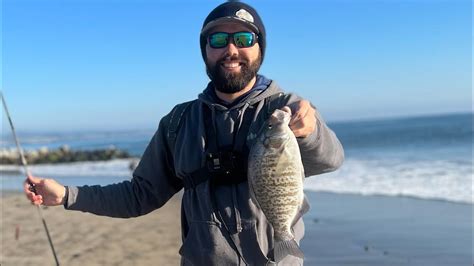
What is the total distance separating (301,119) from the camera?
250 centimetres

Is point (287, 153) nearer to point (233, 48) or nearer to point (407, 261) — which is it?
point (233, 48)

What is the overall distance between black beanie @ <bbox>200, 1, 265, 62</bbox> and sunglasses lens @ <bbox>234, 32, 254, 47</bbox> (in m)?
0.05

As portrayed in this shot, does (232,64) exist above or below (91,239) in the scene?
above

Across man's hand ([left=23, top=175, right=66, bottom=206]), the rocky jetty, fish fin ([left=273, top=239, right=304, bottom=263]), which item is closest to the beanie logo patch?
fish fin ([left=273, top=239, right=304, bottom=263])

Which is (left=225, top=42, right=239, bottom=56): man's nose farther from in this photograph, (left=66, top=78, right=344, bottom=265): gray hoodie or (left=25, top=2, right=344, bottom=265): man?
(left=66, top=78, right=344, bottom=265): gray hoodie

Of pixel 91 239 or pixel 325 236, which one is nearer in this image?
pixel 325 236

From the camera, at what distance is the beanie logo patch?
2.87 metres

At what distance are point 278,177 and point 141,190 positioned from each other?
1136mm

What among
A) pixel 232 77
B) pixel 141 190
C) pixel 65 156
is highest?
pixel 232 77

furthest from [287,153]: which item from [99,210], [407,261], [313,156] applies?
[407,261]

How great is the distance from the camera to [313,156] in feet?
8.84

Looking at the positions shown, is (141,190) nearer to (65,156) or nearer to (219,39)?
(219,39)

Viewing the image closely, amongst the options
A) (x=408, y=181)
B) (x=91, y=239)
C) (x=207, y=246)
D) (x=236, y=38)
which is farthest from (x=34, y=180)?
(x=408, y=181)

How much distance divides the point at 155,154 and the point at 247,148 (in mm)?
698
